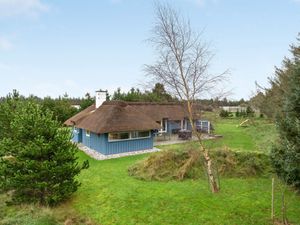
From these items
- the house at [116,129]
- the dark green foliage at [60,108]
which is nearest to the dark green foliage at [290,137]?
the house at [116,129]

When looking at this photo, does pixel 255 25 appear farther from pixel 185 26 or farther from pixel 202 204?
pixel 202 204

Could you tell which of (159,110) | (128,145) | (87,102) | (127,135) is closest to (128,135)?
(127,135)

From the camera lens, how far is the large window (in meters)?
18.8

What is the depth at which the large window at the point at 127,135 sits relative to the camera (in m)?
18.8

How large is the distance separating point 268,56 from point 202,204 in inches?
521

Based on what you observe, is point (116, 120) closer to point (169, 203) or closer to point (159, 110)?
point (159, 110)

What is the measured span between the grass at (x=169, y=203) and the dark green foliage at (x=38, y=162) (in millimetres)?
615

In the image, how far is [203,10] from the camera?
42.2 ft

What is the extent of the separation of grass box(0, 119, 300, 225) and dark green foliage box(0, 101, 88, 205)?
2.02ft

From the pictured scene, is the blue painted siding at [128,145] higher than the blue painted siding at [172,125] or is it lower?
lower

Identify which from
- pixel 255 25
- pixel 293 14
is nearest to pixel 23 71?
pixel 255 25

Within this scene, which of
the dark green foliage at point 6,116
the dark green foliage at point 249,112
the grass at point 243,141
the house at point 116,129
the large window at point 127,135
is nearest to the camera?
the dark green foliage at point 6,116

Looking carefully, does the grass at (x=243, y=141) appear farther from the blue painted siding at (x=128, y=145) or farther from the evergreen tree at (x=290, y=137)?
the evergreen tree at (x=290, y=137)

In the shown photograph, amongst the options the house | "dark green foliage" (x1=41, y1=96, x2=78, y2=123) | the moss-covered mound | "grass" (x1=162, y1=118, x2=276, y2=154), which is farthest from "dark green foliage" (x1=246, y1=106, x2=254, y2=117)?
the moss-covered mound
